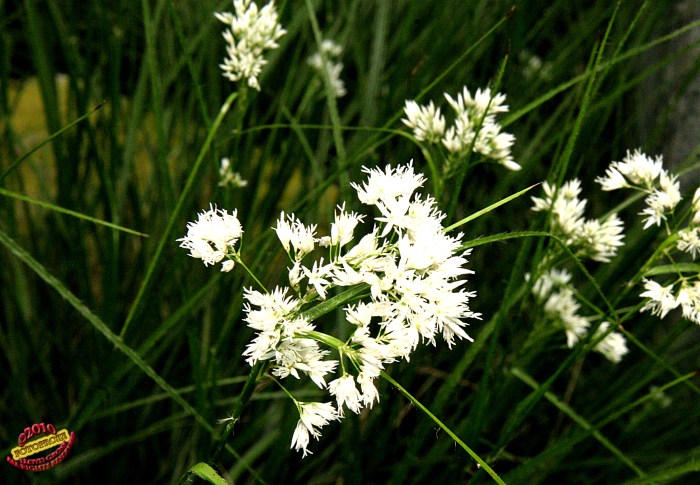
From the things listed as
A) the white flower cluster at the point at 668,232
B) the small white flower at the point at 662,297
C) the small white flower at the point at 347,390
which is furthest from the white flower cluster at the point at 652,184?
the small white flower at the point at 347,390

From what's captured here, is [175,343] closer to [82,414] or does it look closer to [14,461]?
[82,414]

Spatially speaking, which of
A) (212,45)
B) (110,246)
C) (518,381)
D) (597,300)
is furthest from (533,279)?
(212,45)

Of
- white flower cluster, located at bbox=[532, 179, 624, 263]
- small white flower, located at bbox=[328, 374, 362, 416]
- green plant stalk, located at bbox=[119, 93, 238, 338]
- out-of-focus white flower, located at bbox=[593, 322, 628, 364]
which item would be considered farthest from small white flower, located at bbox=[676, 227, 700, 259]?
green plant stalk, located at bbox=[119, 93, 238, 338]

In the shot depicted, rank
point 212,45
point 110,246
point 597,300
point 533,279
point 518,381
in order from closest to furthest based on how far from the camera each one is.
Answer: point 533,279 → point 110,246 → point 518,381 → point 597,300 → point 212,45

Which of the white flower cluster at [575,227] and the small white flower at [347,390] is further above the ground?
the white flower cluster at [575,227]

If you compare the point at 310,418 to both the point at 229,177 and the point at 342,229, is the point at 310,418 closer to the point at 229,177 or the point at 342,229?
the point at 342,229

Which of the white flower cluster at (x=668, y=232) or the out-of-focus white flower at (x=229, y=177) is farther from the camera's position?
the out-of-focus white flower at (x=229, y=177)

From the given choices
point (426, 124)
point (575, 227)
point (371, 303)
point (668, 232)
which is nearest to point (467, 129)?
point (426, 124)

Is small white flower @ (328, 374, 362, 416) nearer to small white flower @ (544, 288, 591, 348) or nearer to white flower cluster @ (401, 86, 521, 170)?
white flower cluster @ (401, 86, 521, 170)

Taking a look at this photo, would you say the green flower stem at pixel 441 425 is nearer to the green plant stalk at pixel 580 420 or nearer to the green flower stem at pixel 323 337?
the green flower stem at pixel 323 337
